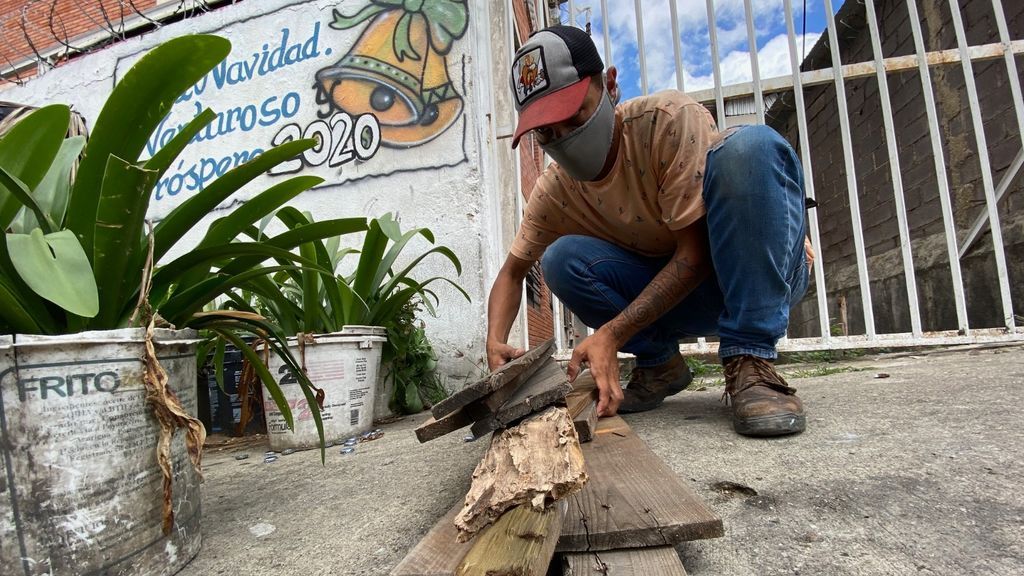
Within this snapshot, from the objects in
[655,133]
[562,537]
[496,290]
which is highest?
[655,133]

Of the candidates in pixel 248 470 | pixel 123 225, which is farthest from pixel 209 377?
pixel 123 225

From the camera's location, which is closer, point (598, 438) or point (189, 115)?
point (598, 438)

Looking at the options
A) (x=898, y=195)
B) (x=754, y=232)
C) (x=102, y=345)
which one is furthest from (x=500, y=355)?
(x=898, y=195)

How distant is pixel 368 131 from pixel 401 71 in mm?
410

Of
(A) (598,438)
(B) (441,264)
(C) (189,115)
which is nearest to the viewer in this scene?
(A) (598,438)

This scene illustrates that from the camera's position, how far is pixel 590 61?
1.32 meters

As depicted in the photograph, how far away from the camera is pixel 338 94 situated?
10.7 ft

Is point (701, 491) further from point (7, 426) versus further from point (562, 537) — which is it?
point (7, 426)

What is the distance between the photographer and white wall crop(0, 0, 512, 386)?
9.29 ft

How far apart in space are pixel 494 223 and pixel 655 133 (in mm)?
1568

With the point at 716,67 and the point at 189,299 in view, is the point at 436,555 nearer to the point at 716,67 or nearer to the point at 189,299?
the point at 189,299

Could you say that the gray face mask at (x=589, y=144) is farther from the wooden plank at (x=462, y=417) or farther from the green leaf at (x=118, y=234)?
the green leaf at (x=118, y=234)

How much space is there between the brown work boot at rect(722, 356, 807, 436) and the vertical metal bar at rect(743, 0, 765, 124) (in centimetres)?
199

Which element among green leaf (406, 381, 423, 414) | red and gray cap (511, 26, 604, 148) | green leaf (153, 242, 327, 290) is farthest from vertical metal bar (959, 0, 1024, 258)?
green leaf (153, 242, 327, 290)
